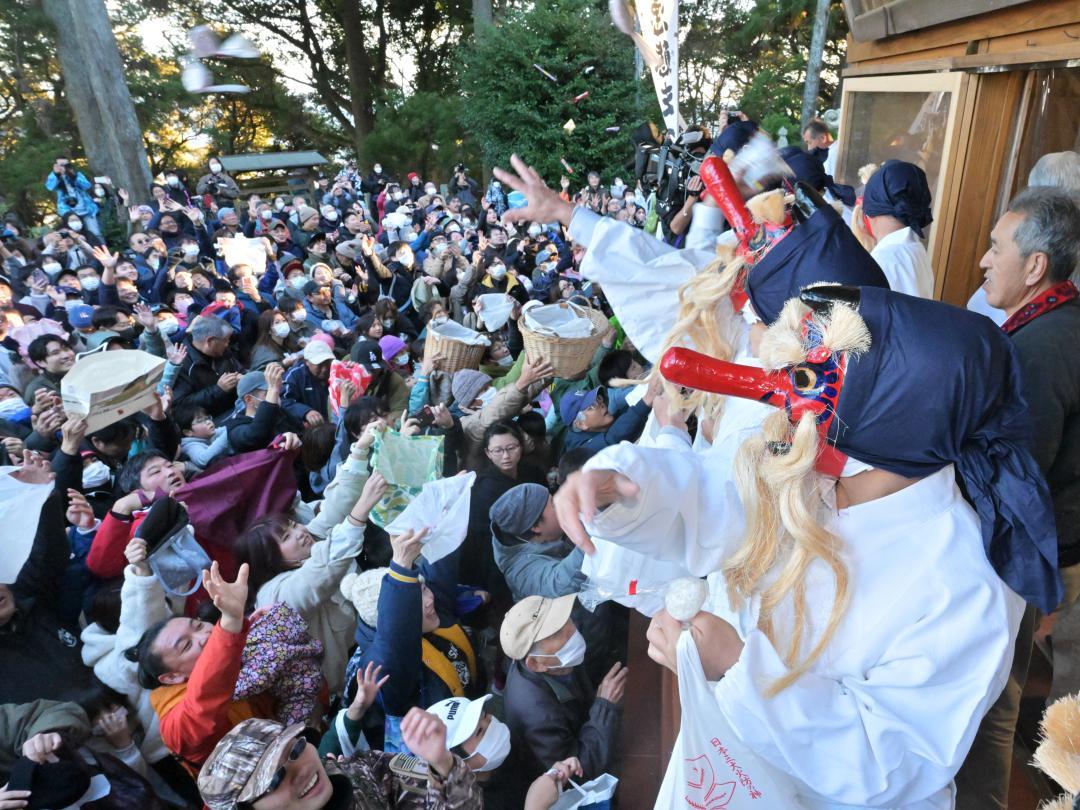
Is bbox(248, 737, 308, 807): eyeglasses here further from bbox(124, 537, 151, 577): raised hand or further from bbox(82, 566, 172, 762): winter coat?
bbox(124, 537, 151, 577): raised hand

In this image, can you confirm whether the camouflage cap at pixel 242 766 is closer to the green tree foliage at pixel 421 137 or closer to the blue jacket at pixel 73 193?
the blue jacket at pixel 73 193

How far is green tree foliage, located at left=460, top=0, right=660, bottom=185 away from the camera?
18.1m

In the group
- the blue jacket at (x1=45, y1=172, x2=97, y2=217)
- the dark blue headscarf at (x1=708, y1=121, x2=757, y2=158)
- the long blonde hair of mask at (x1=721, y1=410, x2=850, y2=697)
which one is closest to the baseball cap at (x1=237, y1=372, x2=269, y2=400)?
the dark blue headscarf at (x1=708, y1=121, x2=757, y2=158)

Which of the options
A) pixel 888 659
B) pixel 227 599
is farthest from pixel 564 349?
pixel 888 659

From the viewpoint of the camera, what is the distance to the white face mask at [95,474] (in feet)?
12.2

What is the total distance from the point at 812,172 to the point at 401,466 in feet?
8.72

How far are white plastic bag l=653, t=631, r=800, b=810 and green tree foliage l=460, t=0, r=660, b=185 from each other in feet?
57.6

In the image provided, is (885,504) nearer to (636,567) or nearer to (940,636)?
(940,636)

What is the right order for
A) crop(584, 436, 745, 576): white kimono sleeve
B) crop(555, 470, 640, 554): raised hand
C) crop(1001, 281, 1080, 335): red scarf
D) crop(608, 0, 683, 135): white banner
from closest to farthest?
1. crop(555, 470, 640, 554): raised hand
2. crop(584, 436, 745, 576): white kimono sleeve
3. crop(1001, 281, 1080, 335): red scarf
4. crop(608, 0, 683, 135): white banner

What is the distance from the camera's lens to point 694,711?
4.80ft

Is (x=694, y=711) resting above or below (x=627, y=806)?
above

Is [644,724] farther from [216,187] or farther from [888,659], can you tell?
[216,187]

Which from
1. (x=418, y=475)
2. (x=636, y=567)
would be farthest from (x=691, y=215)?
(x=636, y=567)

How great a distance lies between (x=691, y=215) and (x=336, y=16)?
87.2 feet
